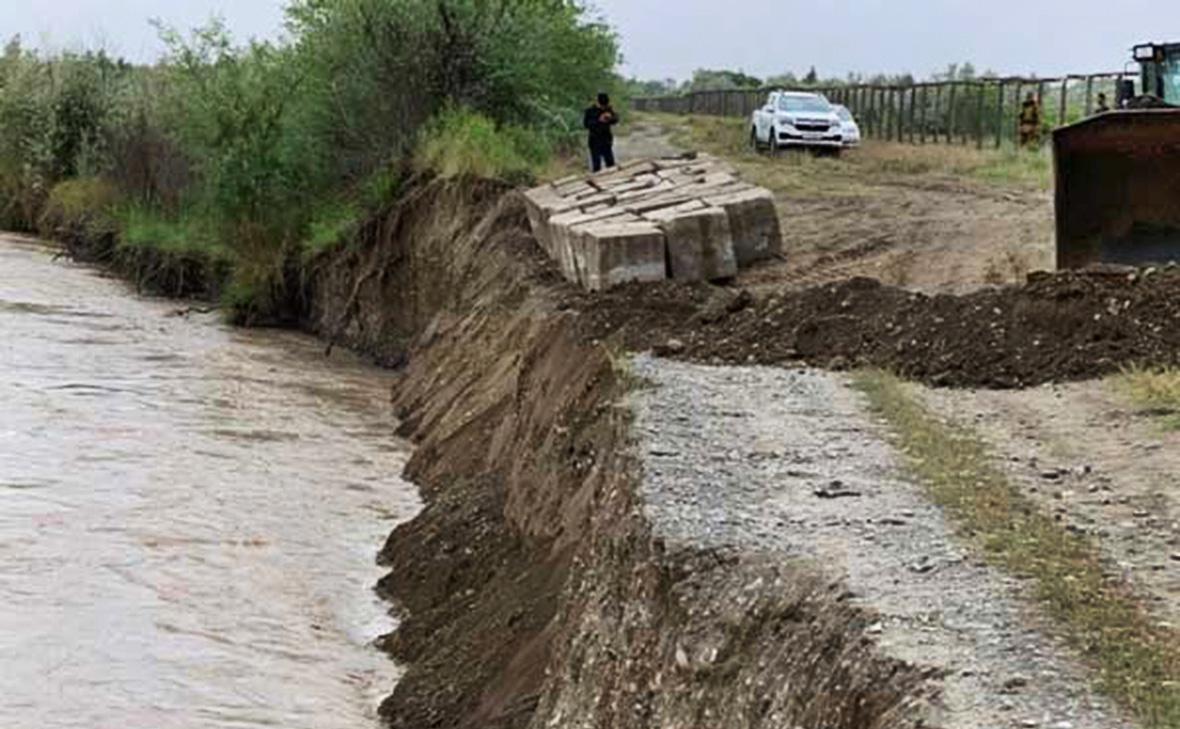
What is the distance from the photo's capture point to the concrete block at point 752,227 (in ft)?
65.8

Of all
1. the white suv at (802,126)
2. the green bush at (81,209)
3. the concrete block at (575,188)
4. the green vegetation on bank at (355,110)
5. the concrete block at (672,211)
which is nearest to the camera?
the concrete block at (672,211)

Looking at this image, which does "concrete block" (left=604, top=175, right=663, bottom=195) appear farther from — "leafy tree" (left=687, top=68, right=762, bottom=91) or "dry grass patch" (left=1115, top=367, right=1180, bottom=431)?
"leafy tree" (left=687, top=68, right=762, bottom=91)

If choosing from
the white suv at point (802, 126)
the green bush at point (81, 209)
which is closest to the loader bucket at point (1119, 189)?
the white suv at point (802, 126)

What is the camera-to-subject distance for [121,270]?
136 ft

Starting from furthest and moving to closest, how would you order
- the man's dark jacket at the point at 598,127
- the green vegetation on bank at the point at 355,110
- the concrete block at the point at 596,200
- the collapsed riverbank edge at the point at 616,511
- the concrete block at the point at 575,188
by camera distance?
the green vegetation on bank at the point at 355,110
the man's dark jacket at the point at 598,127
the concrete block at the point at 575,188
the concrete block at the point at 596,200
the collapsed riverbank edge at the point at 616,511

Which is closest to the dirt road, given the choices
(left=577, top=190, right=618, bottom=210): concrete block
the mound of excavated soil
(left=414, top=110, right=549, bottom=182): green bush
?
the mound of excavated soil

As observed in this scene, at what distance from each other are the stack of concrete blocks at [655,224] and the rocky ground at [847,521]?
4903 mm

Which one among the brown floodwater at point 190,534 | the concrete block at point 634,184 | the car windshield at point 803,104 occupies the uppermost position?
the car windshield at point 803,104

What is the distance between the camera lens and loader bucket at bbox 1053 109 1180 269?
16.0m

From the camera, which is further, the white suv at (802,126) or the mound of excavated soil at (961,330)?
A: the white suv at (802,126)

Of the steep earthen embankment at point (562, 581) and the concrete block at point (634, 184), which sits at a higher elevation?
the concrete block at point (634, 184)

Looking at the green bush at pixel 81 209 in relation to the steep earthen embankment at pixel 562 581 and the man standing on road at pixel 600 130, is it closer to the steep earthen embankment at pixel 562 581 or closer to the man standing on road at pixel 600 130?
the man standing on road at pixel 600 130

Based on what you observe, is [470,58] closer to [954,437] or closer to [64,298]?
[64,298]

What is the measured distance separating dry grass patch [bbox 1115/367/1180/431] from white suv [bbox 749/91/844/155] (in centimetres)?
2944
